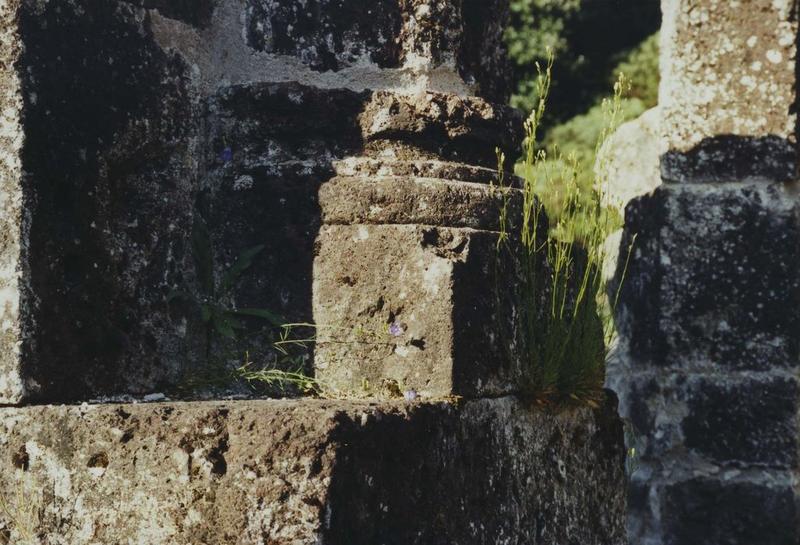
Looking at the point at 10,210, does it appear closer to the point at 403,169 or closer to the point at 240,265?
the point at 240,265

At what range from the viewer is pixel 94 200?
2.48m

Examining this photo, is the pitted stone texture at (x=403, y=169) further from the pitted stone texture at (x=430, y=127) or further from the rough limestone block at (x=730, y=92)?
the rough limestone block at (x=730, y=92)

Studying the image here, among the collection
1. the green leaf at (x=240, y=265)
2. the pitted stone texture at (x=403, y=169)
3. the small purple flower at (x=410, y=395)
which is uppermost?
the pitted stone texture at (x=403, y=169)

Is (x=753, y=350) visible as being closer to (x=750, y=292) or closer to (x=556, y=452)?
(x=750, y=292)

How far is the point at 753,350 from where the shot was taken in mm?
4293

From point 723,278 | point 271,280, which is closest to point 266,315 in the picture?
point 271,280

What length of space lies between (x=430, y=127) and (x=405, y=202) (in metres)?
0.25

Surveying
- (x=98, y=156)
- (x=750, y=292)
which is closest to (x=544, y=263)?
(x=98, y=156)

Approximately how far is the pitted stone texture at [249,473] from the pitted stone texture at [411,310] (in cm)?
13

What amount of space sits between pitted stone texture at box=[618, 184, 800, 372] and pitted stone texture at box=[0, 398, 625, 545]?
2137 mm

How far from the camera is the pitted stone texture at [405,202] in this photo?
2.61m

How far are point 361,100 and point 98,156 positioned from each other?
2.06 ft

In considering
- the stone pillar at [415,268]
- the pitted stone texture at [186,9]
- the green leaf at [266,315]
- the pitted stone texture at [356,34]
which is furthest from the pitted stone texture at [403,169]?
the pitted stone texture at [186,9]

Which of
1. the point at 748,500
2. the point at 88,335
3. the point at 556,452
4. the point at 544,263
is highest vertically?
the point at 544,263
